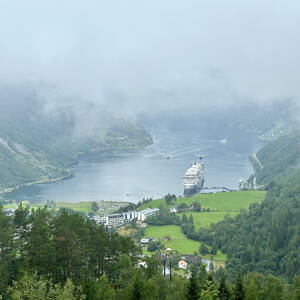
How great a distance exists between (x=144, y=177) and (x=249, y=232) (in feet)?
135

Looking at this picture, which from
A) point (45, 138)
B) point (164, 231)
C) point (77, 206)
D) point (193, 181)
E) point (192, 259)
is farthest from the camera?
point (45, 138)

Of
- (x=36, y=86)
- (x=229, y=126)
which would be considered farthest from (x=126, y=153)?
(x=229, y=126)

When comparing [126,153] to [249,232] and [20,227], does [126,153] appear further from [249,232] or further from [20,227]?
[20,227]

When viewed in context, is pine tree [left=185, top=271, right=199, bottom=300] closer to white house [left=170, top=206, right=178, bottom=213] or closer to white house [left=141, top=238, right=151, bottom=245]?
white house [left=141, top=238, right=151, bottom=245]

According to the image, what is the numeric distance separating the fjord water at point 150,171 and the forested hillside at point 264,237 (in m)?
23.0

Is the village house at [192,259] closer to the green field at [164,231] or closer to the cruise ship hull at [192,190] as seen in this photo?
the green field at [164,231]

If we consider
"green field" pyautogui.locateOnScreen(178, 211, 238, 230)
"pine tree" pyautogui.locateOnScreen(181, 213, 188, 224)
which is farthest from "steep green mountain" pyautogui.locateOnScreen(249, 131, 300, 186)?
"pine tree" pyautogui.locateOnScreen(181, 213, 188, 224)

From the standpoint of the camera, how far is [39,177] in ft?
292

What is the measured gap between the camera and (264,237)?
3875 cm

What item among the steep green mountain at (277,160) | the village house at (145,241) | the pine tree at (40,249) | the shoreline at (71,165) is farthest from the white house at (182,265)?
the shoreline at (71,165)

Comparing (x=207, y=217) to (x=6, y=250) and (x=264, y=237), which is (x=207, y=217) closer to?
(x=264, y=237)

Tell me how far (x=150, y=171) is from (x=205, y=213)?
37.3 metres

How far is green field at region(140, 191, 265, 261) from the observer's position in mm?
39938

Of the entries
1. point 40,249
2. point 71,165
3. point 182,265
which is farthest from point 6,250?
point 71,165
